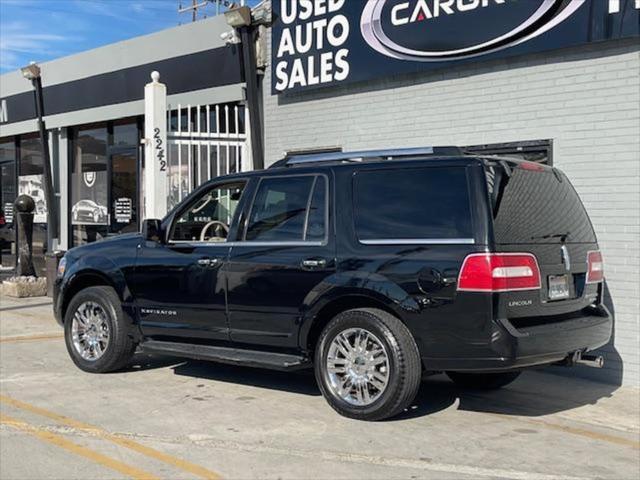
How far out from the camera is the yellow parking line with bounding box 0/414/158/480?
177 inches

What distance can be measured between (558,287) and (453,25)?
13.1 ft

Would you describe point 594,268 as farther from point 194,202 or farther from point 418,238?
point 194,202

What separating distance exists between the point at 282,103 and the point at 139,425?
19.9 feet

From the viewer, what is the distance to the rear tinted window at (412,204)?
5.29 m

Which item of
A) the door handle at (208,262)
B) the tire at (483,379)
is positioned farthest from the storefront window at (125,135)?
the tire at (483,379)

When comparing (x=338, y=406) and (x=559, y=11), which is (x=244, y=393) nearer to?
(x=338, y=406)

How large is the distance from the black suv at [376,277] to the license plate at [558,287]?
0.01 meters

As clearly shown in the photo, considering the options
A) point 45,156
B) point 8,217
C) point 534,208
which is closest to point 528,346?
point 534,208

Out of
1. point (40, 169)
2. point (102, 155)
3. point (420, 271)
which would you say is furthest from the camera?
point (40, 169)

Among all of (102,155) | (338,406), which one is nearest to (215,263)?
(338,406)

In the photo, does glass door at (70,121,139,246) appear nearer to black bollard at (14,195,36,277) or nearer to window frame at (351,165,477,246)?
black bollard at (14,195,36,277)

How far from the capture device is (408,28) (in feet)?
28.9

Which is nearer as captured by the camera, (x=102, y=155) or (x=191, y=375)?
(x=191, y=375)

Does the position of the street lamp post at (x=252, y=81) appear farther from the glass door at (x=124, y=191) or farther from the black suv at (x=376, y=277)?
the black suv at (x=376, y=277)
